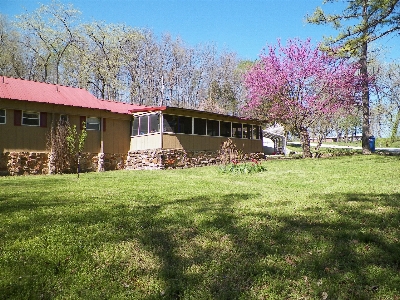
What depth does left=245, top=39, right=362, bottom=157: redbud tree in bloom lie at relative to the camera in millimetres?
18969

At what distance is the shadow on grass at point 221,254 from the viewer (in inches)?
117

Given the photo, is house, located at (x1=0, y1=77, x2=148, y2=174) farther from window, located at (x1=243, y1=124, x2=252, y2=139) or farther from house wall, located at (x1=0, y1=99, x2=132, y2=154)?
window, located at (x1=243, y1=124, x2=252, y2=139)

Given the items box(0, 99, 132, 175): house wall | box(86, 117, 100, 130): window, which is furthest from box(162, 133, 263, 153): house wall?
box(86, 117, 100, 130): window

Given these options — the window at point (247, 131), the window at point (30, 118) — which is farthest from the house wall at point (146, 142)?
the window at point (247, 131)

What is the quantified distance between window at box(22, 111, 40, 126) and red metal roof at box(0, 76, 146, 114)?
2.29 feet

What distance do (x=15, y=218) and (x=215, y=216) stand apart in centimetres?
325

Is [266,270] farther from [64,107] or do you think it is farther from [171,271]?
[64,107]

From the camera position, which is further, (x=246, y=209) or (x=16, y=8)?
(x=16, y=8)

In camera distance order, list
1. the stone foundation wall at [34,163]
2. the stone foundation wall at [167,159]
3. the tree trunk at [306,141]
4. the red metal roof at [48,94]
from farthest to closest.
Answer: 1. the tree trunk at [306,141]
2. the stone foundation wall at [167,159]
3. the red metal roof at [48,94]
4. the stone foundation wall at [34,163]

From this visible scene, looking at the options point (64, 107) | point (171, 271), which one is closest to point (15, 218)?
point (171, 271)

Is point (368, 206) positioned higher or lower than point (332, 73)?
lower

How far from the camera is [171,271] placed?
10.9 feet

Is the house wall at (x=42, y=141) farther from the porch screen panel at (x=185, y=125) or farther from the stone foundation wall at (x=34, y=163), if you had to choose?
the porch screen panel at (x=185, y=125)

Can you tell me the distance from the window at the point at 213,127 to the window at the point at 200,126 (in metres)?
0.40
